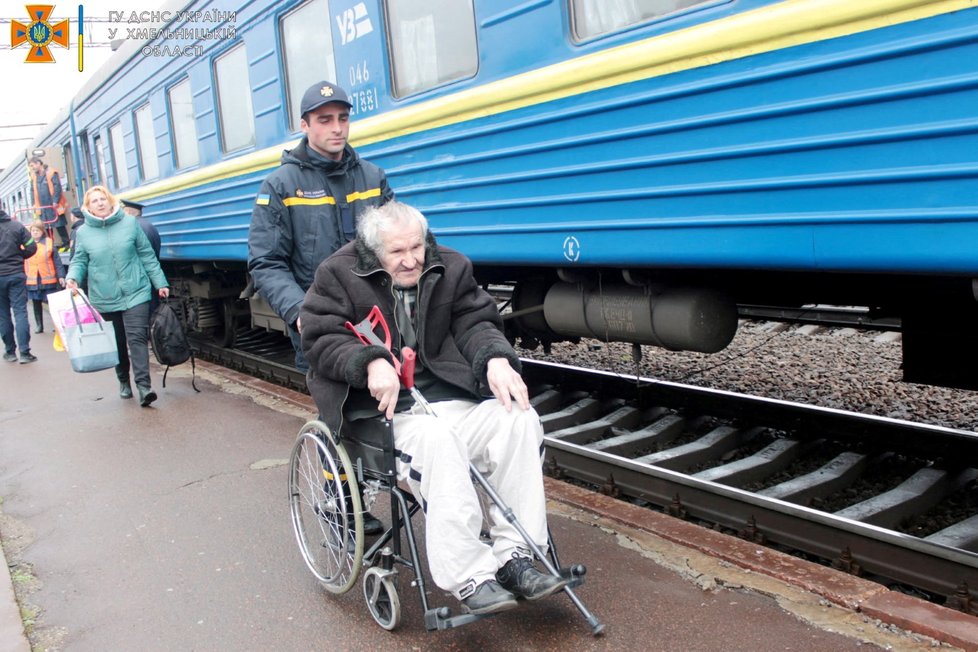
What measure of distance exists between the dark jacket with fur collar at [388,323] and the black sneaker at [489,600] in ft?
2.21

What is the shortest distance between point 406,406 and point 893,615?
167cm

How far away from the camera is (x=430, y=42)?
5137 millimetres

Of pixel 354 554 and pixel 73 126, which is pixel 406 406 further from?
pixel 73 126

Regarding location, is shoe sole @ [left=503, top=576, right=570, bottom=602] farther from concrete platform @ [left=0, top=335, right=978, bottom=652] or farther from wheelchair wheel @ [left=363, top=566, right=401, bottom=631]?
wheelchair wheel @ [left=363, top=566, right=401, bottom=631]

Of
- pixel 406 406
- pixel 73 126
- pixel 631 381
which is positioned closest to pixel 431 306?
pixel 406 406

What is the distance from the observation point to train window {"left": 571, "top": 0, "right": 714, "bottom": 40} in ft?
12.6

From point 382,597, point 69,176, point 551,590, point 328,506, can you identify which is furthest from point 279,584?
point 69,176

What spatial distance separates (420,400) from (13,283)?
26.9 feet

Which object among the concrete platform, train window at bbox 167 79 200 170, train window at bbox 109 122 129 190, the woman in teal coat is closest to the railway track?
the concrete platform

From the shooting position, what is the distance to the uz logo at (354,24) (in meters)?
5.54

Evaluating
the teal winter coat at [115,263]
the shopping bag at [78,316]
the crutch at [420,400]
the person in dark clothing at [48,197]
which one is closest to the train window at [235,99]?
the teal winter coat at [115,263]

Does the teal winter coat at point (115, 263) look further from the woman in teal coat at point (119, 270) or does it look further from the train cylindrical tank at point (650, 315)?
the train cylindrical tank at point (650, 315)

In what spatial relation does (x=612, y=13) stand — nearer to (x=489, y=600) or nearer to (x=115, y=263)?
(x=489, y=600)

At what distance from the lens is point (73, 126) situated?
1366 centimetres
